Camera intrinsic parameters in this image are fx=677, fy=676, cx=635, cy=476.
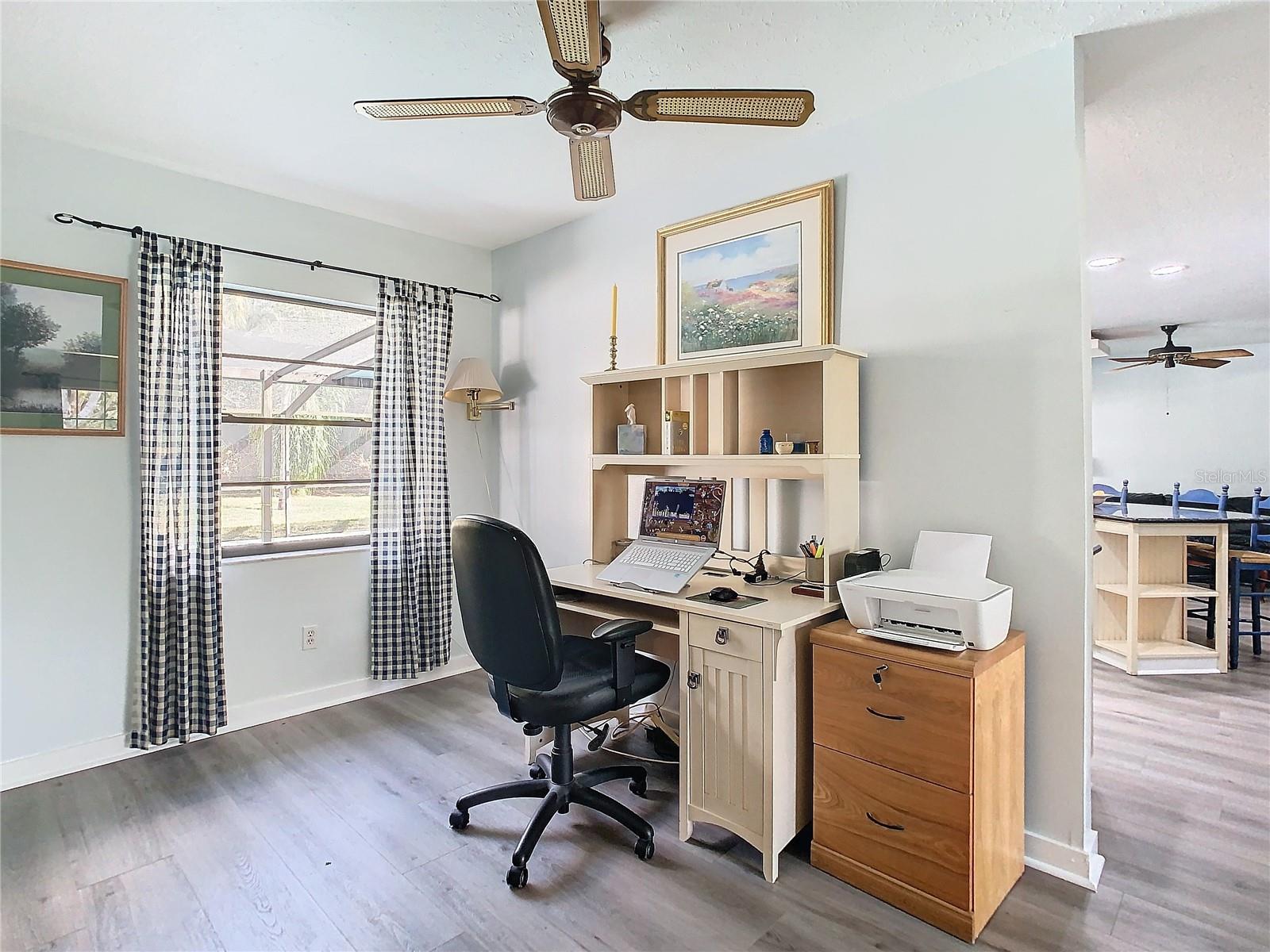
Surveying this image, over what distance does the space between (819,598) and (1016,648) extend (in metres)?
0.59

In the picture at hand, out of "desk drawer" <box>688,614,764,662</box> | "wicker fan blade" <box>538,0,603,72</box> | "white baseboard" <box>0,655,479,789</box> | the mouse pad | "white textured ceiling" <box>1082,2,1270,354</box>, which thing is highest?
"white textured ceiling" <box>1082,2,1270,354</box>

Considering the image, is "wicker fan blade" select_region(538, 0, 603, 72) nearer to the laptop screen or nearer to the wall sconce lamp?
the laptop screen

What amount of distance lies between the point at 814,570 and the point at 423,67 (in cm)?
213

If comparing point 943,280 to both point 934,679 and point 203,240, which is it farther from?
point 203,240

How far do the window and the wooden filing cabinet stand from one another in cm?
264

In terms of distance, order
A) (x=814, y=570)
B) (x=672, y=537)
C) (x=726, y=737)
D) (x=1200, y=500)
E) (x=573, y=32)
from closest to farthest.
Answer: (x=573, y=32)
(x=726, y=737)
(x=814, y=570)
(x=672, y=537)
(x=1200, y=500)

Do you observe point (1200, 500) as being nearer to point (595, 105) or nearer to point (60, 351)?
point (595, 105)

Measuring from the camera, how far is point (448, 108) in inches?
71.4

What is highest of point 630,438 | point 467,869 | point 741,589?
point 630,438

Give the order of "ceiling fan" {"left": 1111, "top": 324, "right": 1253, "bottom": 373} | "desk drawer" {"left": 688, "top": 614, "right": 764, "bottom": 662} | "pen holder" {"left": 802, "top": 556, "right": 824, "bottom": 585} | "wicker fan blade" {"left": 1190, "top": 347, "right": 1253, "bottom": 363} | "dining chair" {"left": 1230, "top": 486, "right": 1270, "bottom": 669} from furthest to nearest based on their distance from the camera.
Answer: "ceiling fan" {"left": 1111, "top": 324, "right": 1253, "bottom": 373} → "wicker fan blade" {"left": 1190, "top": 347, "right": 1253, "bottom": 363} → "dining chair" {"left": 1230, "top": 486, "right": 1270, "bottom": 669} → "pen holder" {"left": 802, "top": 556, "right": 824, "bottom": 585} → "desk drawer" {"left": 688, "top": 614, "right": 764, "bottom": 662}

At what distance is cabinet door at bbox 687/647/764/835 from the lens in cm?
203

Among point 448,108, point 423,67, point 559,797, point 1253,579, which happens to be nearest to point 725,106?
point 448,108

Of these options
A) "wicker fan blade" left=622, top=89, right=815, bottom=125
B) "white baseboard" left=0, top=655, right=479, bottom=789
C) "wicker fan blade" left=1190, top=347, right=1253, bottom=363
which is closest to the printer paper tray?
"wicker fan blade" left=622, top=89, right=815, bottom=125

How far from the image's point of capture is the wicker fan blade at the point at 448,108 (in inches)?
70.1
